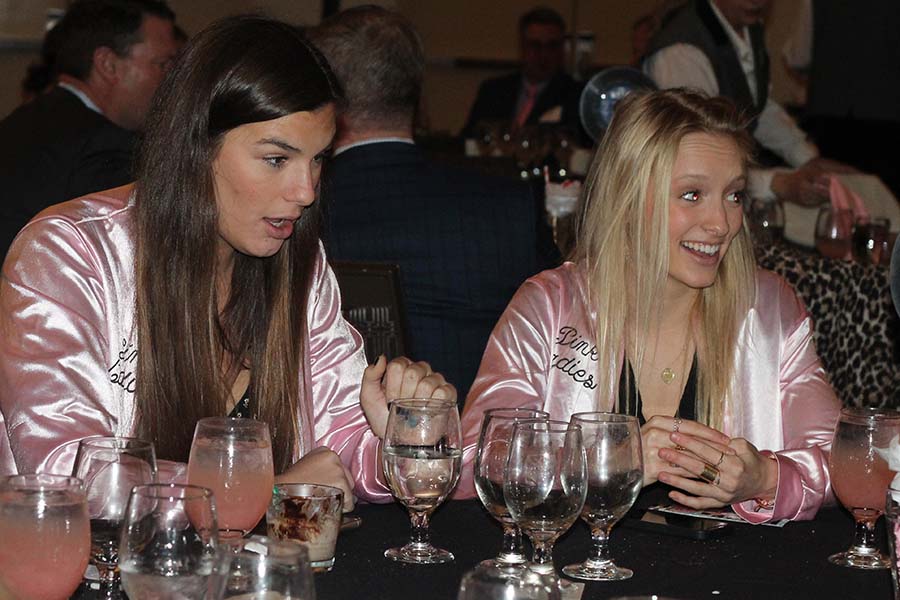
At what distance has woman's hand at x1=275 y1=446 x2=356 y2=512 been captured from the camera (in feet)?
5.94

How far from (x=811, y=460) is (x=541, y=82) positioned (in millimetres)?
6979

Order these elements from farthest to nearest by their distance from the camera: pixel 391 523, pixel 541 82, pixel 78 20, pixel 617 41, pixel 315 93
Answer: pixel 617 41 < pixel 541 82 < pixel 78 20 < pixel 315 93 < pixel 391 523

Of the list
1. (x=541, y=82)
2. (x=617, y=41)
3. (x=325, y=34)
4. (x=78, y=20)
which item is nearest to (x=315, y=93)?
(x=325, y=34)

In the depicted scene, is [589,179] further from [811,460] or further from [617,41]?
[617,41]

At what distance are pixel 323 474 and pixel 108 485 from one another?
0.47 metres

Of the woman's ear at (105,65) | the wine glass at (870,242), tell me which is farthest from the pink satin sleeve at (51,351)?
the woman's ear at (105,65)

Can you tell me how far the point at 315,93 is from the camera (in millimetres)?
2145

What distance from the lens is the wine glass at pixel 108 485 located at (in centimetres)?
139

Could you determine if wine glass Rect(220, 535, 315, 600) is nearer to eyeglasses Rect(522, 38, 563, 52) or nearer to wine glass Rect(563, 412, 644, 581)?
wine glass Rect(563, 412, 644, 581)

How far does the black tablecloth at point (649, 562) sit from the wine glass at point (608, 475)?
33 mm

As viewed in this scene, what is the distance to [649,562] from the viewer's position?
1667 millimetres

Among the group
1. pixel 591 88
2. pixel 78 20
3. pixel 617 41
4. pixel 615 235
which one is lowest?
pixel 615 235

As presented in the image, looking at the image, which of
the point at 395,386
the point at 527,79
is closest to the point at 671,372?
the point at 395,386

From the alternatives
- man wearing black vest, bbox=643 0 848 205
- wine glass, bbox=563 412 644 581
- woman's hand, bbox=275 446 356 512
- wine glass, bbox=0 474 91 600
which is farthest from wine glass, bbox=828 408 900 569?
man wearing black vest, bbox=643 0 848 205
